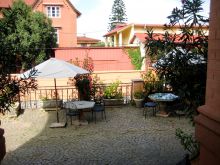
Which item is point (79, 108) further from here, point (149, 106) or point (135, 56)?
point (135, 56)

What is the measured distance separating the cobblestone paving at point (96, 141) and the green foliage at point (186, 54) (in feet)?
13.0

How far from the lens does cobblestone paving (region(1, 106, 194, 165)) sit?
283 inches

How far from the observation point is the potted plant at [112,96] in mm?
12953

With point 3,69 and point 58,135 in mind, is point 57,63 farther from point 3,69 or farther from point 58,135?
point 3,69

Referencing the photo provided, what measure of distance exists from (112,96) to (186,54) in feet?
32.2

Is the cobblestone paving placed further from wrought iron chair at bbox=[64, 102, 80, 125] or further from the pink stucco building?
the pink stucco building

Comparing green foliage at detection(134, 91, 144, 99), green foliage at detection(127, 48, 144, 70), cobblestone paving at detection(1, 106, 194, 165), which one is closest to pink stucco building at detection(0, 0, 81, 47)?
green foliage at detection(127, 48, 144, 70)

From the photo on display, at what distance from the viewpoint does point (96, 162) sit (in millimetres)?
7004

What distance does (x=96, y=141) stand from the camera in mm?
8586

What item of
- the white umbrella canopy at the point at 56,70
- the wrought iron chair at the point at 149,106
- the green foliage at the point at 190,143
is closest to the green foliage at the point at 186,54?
the green foliage at the point at 190,143

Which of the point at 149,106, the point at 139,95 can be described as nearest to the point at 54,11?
the point at 139,95

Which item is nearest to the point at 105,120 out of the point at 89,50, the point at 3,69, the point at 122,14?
the point at 3,69

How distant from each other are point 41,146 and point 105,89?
5610 mm

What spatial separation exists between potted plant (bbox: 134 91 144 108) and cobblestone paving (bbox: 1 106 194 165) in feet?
3.09
